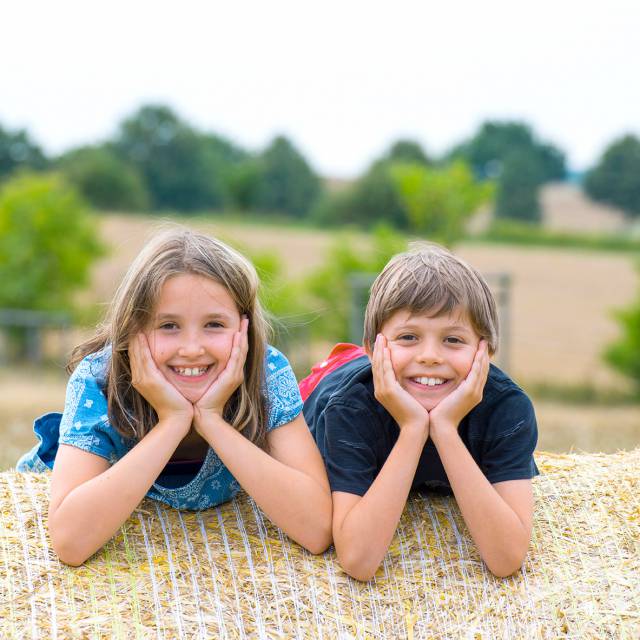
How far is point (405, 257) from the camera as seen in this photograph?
3342 mm

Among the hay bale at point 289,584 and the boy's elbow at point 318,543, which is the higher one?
the boy's elbow at point 318,543

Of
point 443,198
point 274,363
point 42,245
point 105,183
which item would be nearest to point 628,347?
point 443,198

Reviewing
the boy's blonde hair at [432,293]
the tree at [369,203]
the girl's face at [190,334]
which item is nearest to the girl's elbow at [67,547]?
the girl's face at [190,334]

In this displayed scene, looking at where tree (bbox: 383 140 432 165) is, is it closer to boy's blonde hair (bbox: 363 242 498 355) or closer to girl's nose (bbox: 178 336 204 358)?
boy's blonde hair (bbox: 363 242 498 355)

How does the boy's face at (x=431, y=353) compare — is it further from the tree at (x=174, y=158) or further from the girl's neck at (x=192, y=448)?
the tree at (x=174, y=158)

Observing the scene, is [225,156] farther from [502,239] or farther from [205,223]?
[205,223]

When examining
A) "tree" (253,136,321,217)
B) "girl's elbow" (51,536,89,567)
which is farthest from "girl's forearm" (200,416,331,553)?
"tree" (253,136,321,217)

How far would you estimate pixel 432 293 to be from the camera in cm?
310

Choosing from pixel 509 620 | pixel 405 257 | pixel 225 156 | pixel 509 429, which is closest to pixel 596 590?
pixel 509 620

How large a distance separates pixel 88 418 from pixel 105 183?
50.6 m

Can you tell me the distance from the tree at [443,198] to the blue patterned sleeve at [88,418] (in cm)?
2257

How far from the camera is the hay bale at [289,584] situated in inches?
112

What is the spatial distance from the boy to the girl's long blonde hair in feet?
0.94

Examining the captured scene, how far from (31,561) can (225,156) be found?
6014cm
